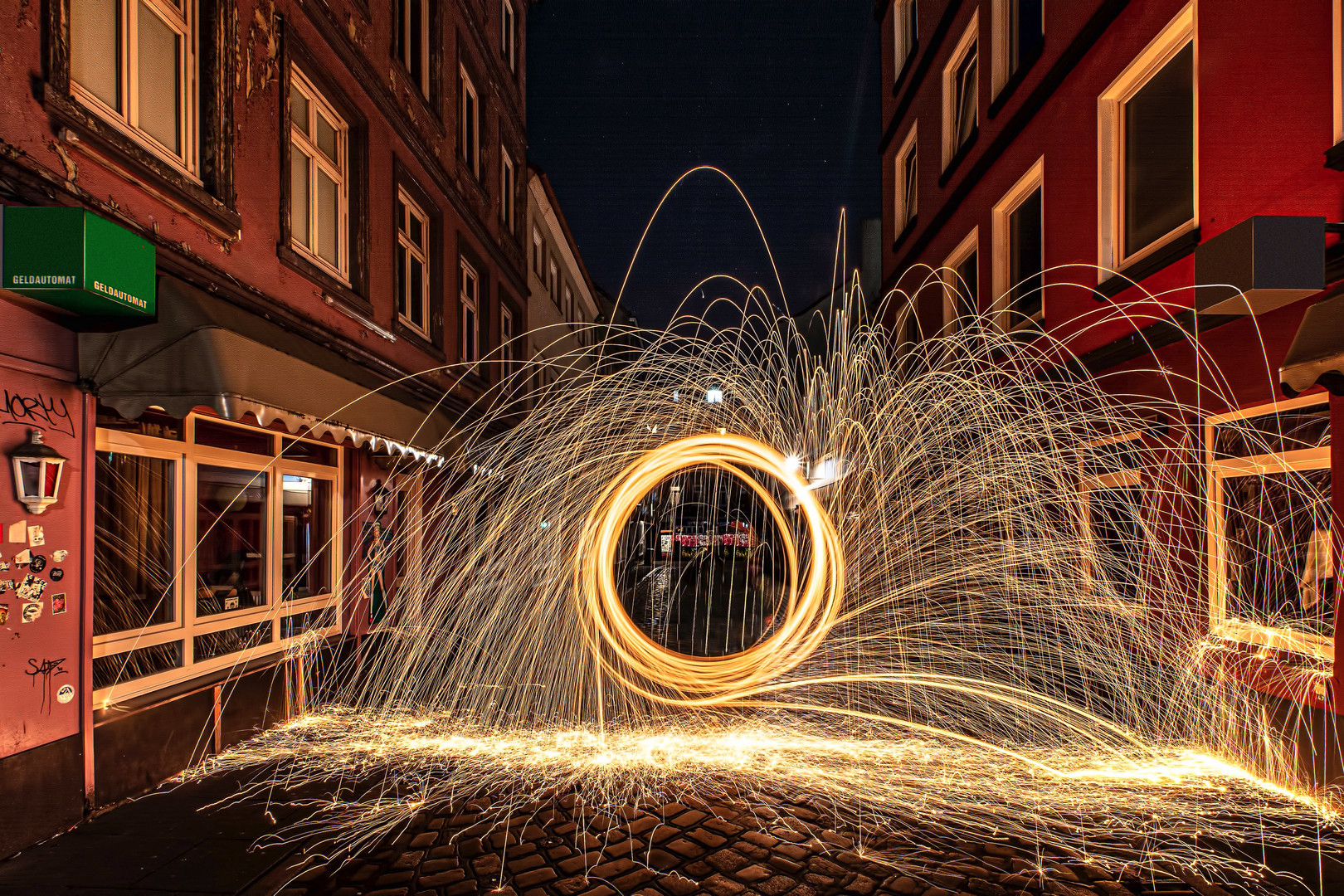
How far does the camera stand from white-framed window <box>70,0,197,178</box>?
4465 mm

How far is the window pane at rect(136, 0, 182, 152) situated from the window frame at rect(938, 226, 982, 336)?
940 centimetres

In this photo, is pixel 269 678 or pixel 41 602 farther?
pixel 269 678

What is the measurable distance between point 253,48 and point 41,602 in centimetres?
483

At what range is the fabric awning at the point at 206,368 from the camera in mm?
4266

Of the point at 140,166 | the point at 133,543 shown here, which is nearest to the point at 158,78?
the point at 140,166

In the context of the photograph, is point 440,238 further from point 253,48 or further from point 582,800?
point 582,800

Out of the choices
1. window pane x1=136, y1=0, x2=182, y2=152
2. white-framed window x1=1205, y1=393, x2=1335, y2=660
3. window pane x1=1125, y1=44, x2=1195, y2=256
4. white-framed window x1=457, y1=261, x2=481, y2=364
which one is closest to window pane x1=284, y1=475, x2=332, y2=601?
window pane x1=136, y1=0, x2=182, y2=152

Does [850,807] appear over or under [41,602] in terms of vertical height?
under

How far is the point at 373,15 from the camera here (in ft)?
27.2

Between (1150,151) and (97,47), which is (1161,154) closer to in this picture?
(1150,151)

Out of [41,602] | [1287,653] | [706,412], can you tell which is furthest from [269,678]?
[1287,653]

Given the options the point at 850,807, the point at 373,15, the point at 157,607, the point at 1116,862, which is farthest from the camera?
the point at 373,15

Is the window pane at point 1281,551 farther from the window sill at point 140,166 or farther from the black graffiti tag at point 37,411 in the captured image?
the window sill at point 140,166

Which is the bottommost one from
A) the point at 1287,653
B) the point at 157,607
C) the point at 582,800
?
the point at 582,800
